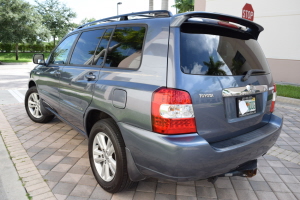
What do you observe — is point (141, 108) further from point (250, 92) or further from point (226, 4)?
point (226, 4)

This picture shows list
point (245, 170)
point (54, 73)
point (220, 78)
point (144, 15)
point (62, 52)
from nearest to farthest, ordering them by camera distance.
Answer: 1. point (220, 78)
2. point (245, 170)
3. point (144, 15)
4. point (54, 73)
5. point (62, 52)

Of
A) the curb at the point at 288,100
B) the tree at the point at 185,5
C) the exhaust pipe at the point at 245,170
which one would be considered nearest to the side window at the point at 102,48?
the exhaust pipe at the point at 245,170

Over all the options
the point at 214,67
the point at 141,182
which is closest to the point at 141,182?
the point at 141,182

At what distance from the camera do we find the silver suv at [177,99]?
2062 millimetres

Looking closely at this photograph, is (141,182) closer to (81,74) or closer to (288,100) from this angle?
(81,74)

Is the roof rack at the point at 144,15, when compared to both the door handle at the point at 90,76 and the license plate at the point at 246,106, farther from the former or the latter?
the license plate at the point at 246,106

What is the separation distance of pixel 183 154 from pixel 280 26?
504 inches

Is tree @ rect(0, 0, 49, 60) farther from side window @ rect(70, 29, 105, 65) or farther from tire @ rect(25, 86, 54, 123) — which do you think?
side window @ rect(70, 29, 105, 65)

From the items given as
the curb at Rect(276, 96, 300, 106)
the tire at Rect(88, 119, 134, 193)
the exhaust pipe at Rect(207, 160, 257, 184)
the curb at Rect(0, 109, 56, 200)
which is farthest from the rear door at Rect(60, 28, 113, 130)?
the curb at Rect(276, 96, 300, 106)

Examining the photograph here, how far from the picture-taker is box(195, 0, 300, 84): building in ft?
39.6

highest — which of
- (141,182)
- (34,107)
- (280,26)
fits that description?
(280,26)

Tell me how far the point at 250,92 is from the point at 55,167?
253cm

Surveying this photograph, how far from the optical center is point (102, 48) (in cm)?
298

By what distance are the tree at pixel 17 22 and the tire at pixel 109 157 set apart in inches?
996
